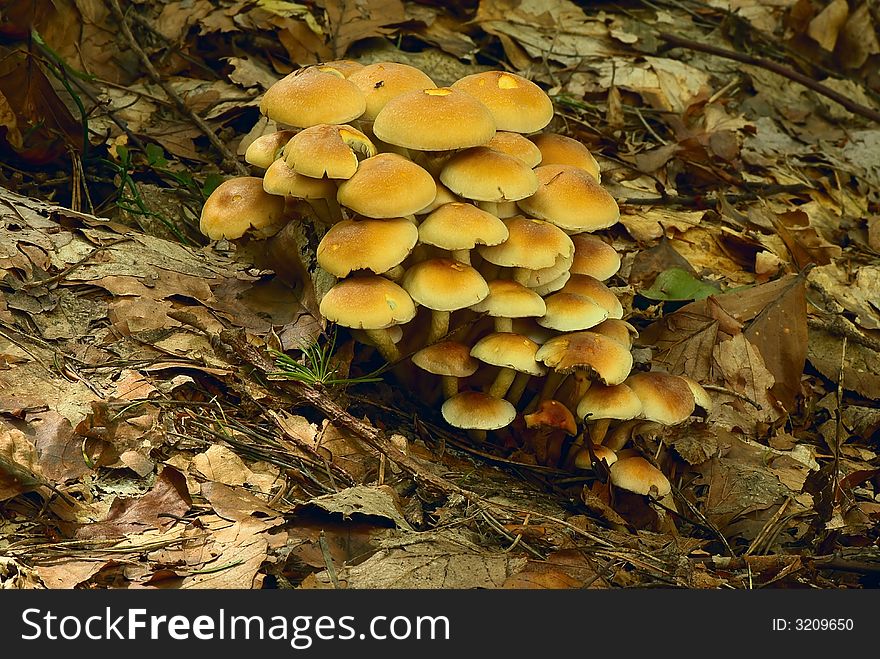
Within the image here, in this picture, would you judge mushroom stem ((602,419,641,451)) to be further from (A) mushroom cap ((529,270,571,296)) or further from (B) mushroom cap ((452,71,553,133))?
(B) mushroom cap ((452,71,553,133))

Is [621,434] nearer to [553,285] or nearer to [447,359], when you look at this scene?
[553,285]

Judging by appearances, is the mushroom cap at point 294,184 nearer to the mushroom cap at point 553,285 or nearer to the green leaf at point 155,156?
the mushroom cap at point 553,285

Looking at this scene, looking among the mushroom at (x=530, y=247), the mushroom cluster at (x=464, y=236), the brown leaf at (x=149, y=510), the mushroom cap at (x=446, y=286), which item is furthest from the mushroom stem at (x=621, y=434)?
the brown leaf at (x=149, y=510)

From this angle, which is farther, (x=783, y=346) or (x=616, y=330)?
(x=783, y=346)

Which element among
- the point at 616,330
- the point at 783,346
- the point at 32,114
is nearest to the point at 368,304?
the point at 616,330

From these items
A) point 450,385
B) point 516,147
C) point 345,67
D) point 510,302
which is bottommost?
point 450,385

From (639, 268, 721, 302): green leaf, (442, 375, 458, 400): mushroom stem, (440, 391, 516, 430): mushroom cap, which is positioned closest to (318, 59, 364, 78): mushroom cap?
(442, 375, 458, 400): mushroom stem
